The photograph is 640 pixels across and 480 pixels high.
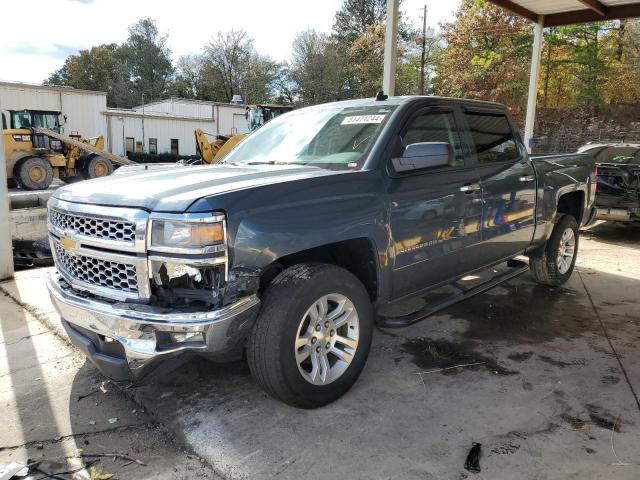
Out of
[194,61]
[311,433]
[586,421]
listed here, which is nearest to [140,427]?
[311,433]

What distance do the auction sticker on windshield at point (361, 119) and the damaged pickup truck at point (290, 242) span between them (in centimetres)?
2

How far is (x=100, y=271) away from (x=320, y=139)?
1.85 meters

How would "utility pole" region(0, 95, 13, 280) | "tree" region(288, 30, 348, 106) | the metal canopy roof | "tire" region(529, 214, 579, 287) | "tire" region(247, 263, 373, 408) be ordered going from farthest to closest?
"tree" region(288, 30, 348, 106) < the metal canopy roof < "utility pole" region(0, 95, 13, 280) < "tire" region(529, 214, 579, 287) < "tire" region(247, 263, 373, 408)

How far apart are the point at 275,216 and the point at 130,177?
1.14 meters

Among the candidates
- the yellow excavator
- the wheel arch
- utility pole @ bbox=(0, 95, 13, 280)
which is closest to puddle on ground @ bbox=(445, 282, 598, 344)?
the wheel arch

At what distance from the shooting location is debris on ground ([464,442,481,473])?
260 cm

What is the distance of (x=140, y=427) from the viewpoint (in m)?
3.01

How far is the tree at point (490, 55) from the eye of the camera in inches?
1153

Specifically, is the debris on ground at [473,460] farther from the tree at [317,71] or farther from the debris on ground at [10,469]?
the tree at [317,71]

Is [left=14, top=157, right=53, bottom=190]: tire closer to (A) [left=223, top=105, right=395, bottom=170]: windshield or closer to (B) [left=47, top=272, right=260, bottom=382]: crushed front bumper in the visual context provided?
(A) [left=223, top=105, right=395, bottom=170]: windshield

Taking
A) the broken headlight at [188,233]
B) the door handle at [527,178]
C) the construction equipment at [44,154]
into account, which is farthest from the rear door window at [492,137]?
the construction equipment at [44,154]

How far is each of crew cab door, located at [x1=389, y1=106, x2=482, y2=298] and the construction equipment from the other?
17.8 meters

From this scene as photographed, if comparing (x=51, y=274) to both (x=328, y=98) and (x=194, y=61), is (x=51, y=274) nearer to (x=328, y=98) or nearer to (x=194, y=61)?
(x=328, y=98)

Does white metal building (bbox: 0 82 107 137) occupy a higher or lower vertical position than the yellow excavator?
higher
